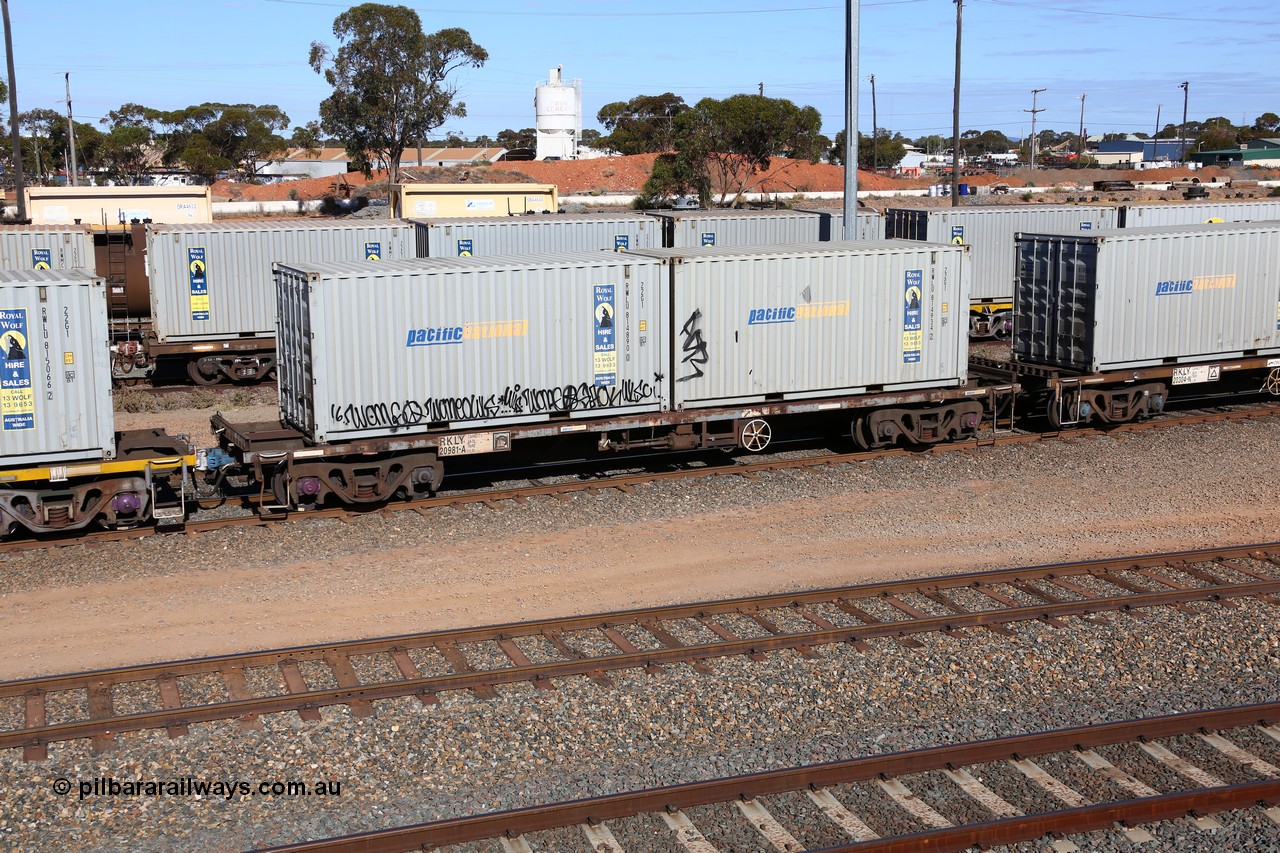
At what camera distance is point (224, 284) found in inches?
990

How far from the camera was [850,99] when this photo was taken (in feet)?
66.6

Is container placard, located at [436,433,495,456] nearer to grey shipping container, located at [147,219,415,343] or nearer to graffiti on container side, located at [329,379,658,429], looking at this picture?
graffiti on container side, located at [329,379,658,429]

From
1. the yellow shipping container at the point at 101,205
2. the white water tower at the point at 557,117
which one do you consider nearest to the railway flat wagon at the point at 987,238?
the yellow shipping container at the point at 101,205

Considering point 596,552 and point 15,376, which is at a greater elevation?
point 15,376

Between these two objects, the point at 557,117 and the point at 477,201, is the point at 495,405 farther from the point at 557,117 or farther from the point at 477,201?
the point at 557,117

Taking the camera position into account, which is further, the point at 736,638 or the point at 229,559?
the point at 229,559

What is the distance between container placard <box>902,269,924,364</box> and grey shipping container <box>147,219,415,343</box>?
1207cm

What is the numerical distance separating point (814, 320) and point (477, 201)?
89.5 ft

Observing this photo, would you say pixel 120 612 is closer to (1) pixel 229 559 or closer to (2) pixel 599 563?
(1) pixel 229 559

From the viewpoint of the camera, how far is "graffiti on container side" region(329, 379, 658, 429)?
15.1 m

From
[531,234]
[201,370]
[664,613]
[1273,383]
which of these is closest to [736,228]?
[531,234]

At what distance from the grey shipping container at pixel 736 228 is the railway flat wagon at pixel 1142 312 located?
9.64 m

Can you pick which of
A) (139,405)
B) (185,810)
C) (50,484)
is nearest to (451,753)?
(185,810)

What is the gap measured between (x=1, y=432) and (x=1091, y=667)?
1146cm
